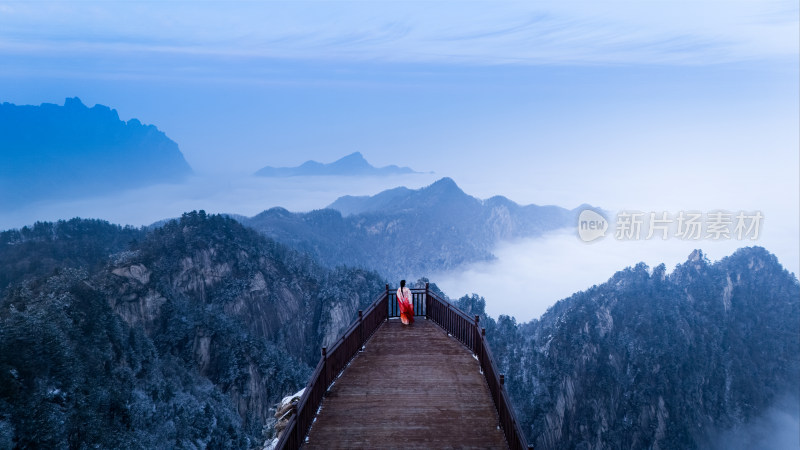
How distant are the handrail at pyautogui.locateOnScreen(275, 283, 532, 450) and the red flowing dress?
46cm

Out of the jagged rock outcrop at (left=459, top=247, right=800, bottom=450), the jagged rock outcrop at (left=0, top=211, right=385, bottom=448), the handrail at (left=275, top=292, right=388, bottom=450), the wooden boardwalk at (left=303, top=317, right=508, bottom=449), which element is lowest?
the jagged rock outcrop at (left=459, top=247, right=800, bottom=450)

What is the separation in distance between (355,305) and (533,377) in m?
33.5

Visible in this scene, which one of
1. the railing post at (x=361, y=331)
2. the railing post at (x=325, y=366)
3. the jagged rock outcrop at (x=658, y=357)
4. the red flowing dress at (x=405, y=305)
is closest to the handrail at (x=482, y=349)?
the red flowing dress at (x=405, y=305)

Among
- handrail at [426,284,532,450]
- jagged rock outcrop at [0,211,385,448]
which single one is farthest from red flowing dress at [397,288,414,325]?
jagged rock outcrop at [0,211,385,448]

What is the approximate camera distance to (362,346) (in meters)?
15.0

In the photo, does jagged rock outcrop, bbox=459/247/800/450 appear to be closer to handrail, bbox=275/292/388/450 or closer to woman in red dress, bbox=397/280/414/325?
woman in red dress, bbox=397/280/414/325

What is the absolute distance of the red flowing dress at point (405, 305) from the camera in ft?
53.8

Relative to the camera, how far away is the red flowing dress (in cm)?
1641

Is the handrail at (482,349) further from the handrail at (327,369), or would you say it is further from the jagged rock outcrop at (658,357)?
the jagged rock outcrop at (658,357)

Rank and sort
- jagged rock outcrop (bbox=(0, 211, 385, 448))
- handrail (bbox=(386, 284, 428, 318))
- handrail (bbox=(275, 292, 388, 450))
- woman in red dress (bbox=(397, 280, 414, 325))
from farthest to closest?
jagged rock outcrop (bbox=(0, 211, 385, 448))
handrail (bbox=(386, 284, 428, 318))
woman in red dress (bbox=(397, 280, 414, 325))
handrail (bbox=(275, 292, 388, 450))

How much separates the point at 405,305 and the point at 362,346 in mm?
2228

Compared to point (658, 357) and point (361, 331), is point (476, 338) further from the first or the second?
point (658, 357)

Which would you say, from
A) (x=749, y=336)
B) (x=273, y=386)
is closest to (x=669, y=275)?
(x=749, y=336)

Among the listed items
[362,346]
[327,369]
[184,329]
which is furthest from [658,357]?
[327,369]
